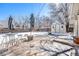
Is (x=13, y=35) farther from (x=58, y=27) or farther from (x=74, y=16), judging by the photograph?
(x=74, y=16)

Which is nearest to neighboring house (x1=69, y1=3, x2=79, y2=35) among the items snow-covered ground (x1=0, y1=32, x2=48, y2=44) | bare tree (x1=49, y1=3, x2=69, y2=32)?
bare tree (x1=49, y1=3, x2=69, y2=32)

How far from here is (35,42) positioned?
1.30 metres

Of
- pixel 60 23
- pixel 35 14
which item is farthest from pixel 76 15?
pixel 35 14

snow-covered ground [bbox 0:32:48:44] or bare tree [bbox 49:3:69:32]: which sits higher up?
bare tree [bbox 49:3:69:32]

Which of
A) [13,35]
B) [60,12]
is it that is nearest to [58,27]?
[60,12]

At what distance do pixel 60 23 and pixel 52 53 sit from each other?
29cm

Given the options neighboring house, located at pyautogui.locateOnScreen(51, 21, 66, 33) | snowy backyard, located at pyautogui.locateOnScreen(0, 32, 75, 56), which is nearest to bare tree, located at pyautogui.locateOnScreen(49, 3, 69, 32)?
neighboring house, located at pyautogui.locateOnScreen(51, 21, 66, 33)

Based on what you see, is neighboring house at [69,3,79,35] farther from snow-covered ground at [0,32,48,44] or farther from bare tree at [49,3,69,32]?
snow-covered ground at [0,32,48,44]

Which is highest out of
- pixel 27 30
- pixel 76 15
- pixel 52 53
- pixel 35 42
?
pixel 76 15

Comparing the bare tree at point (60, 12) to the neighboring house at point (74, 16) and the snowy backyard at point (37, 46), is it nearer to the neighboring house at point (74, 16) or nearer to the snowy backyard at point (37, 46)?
the neighboring house at point (74, 16)

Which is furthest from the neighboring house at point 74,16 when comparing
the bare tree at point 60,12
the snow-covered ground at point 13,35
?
the snow-covered ground at point 13,35

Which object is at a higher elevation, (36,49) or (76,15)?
(76,15)

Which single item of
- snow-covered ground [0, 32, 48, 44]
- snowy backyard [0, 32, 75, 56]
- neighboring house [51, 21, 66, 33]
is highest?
neighboring house [51, 21, 66, 33]

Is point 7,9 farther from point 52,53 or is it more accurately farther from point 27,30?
point 52,53
